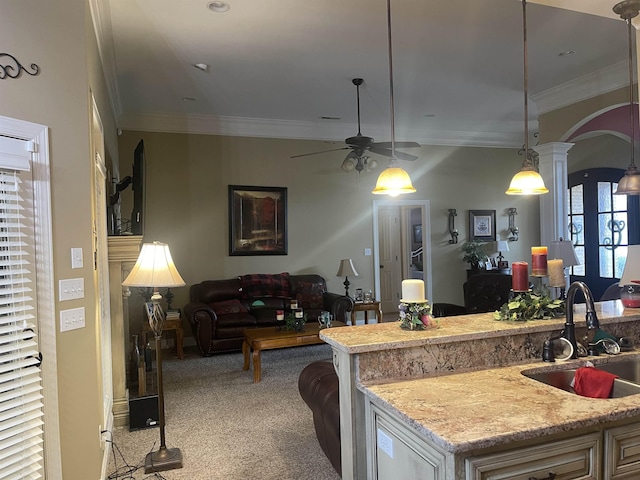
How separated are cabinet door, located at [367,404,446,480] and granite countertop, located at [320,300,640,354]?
10.3 inches

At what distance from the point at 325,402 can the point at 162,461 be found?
1251 mm

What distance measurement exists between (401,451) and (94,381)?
1.82 m

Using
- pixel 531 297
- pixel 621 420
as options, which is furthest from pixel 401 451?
pixel 531 297

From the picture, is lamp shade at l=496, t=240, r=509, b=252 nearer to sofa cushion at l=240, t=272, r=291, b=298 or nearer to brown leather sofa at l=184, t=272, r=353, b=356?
brown leather sofa at l=184, t=272, r=353, b=356

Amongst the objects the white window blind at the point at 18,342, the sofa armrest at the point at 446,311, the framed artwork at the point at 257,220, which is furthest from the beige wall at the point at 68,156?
the framed artwork at the point at 257,220

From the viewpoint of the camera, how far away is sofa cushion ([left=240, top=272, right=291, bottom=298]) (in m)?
6.36

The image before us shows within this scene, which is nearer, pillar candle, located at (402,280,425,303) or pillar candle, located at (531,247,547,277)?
pillar candle, located at (402,280,425,303)

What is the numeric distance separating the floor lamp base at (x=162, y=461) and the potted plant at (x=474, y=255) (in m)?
6.12

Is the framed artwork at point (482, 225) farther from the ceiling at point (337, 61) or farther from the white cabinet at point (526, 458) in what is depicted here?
the white cabinet at point (526, 458)

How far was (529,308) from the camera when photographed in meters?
2.25

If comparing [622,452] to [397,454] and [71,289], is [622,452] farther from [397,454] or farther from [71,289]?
[71,289]

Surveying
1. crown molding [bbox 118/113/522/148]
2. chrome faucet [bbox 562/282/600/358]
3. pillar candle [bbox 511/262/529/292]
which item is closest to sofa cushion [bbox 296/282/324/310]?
crown molding [bbox 118/113/522/148]

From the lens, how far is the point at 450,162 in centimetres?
805

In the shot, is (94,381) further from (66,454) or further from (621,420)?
(621,420)
